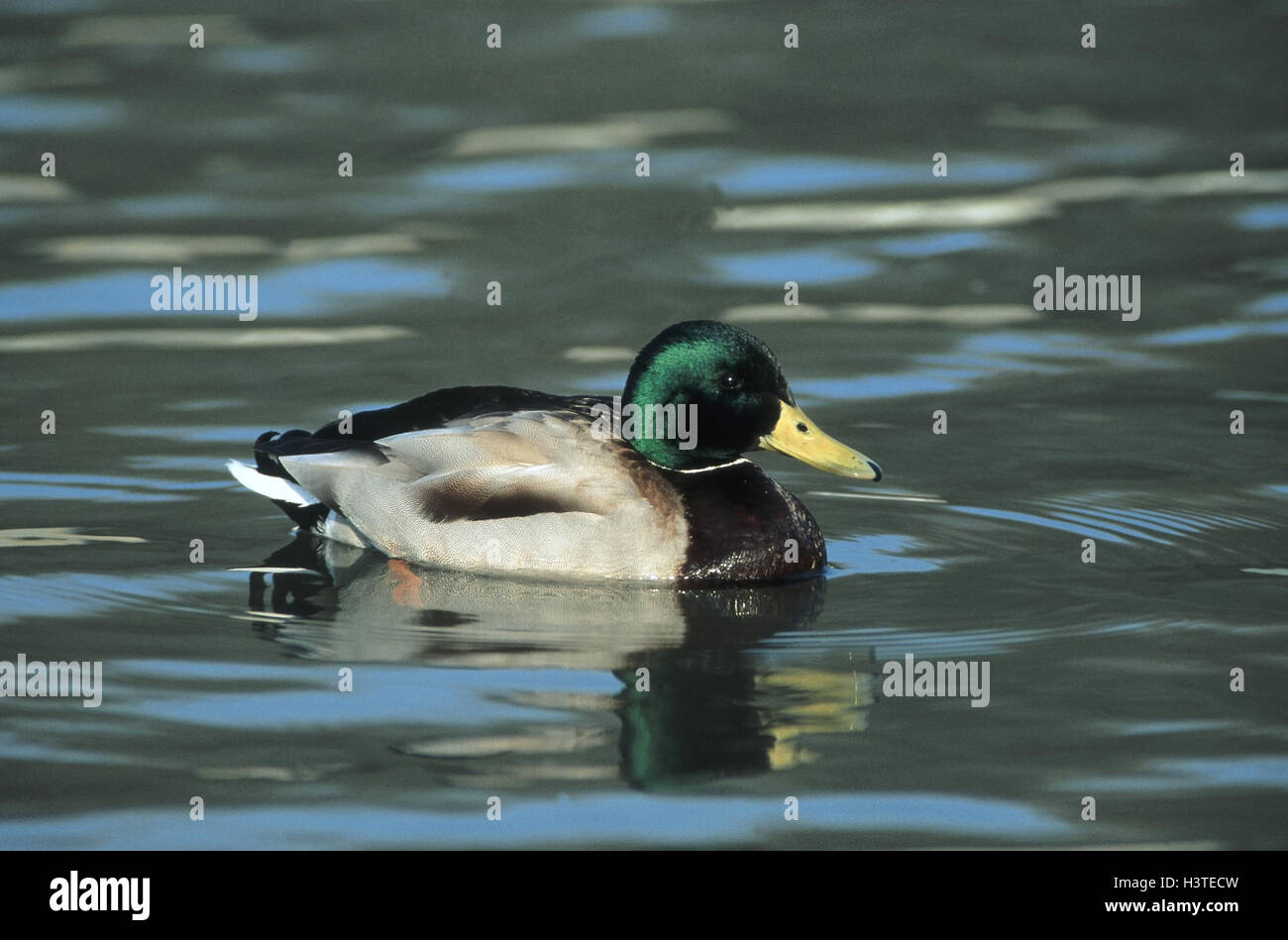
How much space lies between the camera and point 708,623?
8883 millimetres

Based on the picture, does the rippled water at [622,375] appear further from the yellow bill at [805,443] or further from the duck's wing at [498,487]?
the yellow bill at [805,443]

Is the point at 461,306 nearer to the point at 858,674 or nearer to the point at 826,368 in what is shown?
the point at 826,368

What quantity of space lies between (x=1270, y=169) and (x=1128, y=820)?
11.3 meters

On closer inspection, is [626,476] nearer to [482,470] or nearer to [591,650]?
[482,470]

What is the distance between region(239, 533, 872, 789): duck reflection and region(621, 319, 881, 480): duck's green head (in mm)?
644

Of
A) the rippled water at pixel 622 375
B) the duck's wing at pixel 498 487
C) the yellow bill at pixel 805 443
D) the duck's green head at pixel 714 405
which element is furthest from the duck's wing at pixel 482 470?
the yellow bill at pixel 805 443

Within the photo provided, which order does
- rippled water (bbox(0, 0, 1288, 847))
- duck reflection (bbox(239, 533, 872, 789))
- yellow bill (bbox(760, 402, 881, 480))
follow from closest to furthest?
1. rippled water (bbox(0, 0, 1288, 847))
2. duck reflection (bbox(239, 533, 872, 789))
3. yellow bill (bbox(760, 402, 881, 480))

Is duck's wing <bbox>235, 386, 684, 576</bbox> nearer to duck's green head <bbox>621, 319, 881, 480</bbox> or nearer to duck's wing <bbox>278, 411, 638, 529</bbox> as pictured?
duck's wing <bbox>278, 411, 638, 529</bbox>

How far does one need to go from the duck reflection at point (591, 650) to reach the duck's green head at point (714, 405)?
64 centimetres

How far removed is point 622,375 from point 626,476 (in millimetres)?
3352

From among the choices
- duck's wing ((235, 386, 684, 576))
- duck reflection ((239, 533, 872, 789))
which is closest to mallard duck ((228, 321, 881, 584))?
duck's wing ((235, 386, 684, 576))

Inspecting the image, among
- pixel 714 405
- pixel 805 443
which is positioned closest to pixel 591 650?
pixel 714 405

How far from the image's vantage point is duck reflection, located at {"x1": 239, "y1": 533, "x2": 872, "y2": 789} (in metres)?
7.25

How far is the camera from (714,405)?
9.53m
